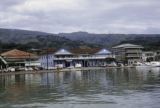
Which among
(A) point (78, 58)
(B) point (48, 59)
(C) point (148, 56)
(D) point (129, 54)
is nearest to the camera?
(B) point (48, 59)

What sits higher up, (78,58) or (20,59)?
(78,58)

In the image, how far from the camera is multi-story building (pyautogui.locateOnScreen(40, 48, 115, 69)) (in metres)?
145

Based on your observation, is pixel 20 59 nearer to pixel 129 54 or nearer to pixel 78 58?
pixel 78 58

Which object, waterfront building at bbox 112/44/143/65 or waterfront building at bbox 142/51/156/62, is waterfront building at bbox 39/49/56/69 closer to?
waterfront building at bbox 112/44/143/65

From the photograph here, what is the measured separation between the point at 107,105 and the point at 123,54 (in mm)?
138362

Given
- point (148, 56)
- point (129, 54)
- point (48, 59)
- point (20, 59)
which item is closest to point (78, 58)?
point (48, 59)

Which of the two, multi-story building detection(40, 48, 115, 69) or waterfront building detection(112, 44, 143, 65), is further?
waterfront building detection(112, 44, 143, 65)

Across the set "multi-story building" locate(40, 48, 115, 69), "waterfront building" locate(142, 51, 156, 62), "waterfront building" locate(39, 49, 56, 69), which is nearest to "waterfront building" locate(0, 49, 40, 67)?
"waterfront building" locate(39, 49, 56, 69)

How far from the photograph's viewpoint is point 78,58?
146 metres

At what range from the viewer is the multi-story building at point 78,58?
474 ft

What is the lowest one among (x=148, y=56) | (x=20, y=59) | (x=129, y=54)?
(x=20, y=59)

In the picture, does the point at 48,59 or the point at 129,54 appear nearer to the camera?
the point at 48,59

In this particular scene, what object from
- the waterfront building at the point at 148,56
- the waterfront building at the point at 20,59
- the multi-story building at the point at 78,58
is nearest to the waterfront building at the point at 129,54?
the waterfront building at the point at 148,56

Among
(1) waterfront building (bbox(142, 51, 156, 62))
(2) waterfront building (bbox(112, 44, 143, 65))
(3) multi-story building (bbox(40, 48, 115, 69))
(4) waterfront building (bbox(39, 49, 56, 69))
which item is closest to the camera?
(4) waterfront building (bbox(39, 49, 56, 69))
